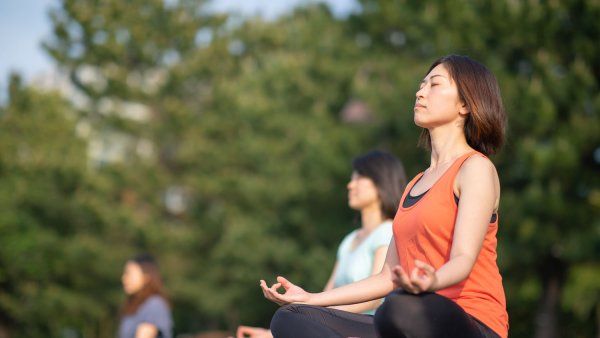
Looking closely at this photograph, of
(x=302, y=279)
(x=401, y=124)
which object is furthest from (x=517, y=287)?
(x=302, y=279)

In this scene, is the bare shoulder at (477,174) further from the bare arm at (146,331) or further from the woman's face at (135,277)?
the woman's face at (135,277)

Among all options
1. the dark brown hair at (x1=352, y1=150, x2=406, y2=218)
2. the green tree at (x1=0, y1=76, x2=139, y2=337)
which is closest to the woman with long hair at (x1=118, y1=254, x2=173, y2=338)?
the dark brown hair at (x1=352, y1=150, x2=406, y2=218)

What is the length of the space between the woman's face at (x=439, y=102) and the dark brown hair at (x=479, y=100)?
0.02 m

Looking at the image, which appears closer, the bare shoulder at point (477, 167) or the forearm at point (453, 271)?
the forearm at point (453, 271)

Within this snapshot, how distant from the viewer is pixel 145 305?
603 centimetres

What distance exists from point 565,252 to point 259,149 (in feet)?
29.5

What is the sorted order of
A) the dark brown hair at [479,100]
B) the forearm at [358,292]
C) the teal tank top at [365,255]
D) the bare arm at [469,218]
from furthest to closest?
1. the teal tank top at [365,255]
2. the forearm at [358,292]
3. the dark brown hair at [479,100]
4. the bare arm at [469,218]

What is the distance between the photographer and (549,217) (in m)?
13.1

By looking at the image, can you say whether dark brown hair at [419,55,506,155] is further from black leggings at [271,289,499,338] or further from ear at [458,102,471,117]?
black leggings at [271,289,499,338]

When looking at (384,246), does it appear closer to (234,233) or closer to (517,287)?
(517,287)

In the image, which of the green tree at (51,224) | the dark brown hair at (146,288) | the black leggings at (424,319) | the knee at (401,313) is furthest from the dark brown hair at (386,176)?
the green tree at (51,224)

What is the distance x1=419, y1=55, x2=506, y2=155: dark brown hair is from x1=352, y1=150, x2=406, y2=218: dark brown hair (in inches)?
69.9

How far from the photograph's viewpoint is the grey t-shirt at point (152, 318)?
5914 millimetres

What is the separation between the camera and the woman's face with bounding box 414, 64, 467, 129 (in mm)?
2453
